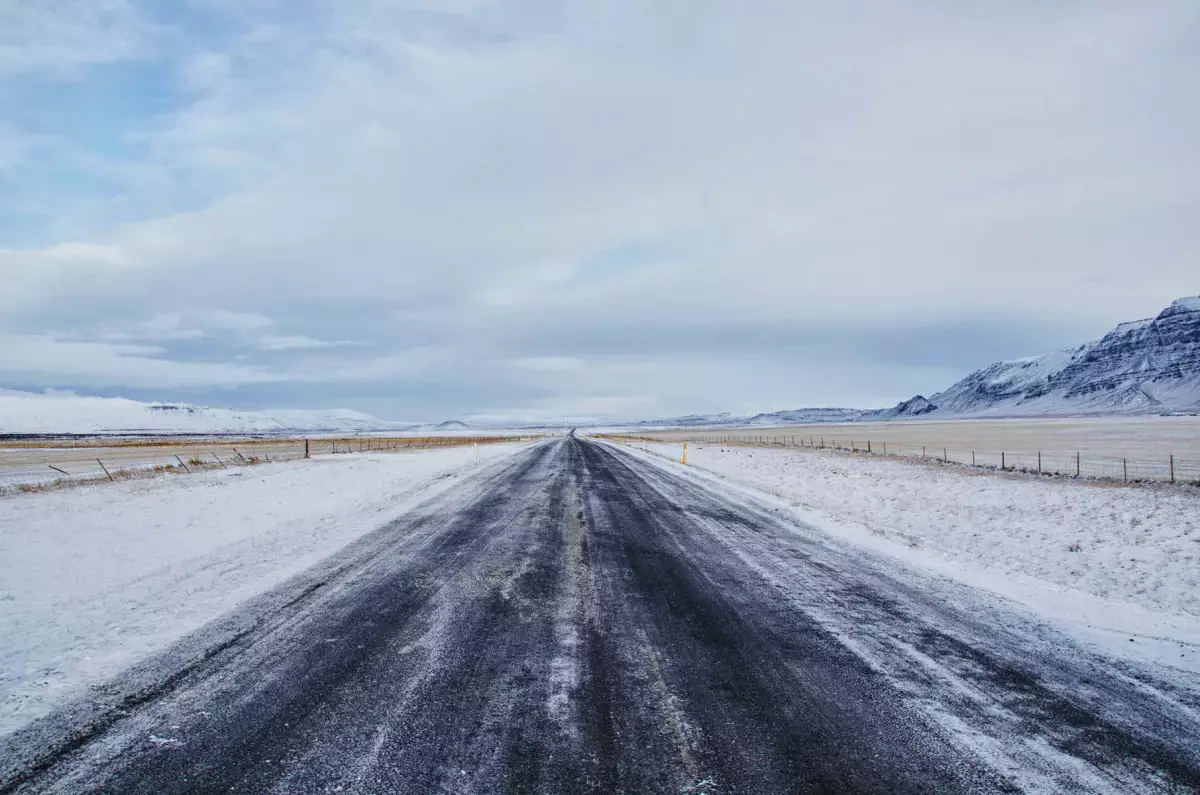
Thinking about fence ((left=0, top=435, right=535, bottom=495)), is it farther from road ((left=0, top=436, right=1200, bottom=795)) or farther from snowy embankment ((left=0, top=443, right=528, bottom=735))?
road ((left=0, top=436, right=1200, bottom=795))

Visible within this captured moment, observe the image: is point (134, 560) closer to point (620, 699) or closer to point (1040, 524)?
point (620, 699)

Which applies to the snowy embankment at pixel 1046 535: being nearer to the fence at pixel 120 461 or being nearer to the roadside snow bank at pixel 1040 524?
the roadside snow bank at pixel 1040 524

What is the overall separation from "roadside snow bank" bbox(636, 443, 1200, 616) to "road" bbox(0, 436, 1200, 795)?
2.64m

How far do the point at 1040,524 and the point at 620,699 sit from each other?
40.9 ft

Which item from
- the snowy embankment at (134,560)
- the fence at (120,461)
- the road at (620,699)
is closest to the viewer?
the road at (620,699)

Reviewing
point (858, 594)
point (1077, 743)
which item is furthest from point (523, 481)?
point (1077, 743)

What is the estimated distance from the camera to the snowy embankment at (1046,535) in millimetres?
7141

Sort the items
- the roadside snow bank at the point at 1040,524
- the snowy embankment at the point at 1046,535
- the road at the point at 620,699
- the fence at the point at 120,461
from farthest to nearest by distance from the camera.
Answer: the fence at the point at 120,461
the roadside snow bank at the point at 1040,524
the snowy embankment at the point at 1046,535
the road at the point at 620,699

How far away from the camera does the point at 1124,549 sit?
10070 millimetres

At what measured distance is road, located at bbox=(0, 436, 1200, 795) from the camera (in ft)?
10.7

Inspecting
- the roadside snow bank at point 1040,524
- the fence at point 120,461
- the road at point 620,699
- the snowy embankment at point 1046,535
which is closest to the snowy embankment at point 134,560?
the road at point 620,699

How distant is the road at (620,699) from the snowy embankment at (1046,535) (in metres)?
1.29

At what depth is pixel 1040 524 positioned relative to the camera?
1243 centimetres

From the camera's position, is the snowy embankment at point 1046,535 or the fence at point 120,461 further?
the fence at point 120,461
